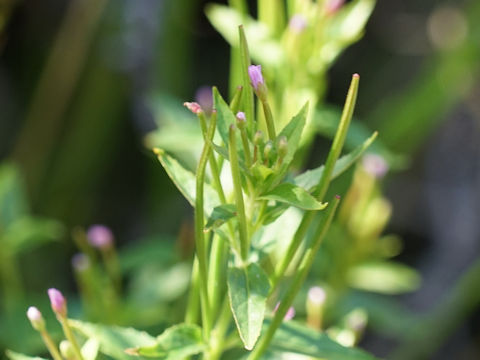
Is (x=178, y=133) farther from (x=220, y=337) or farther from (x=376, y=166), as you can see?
(x=220, y=337)

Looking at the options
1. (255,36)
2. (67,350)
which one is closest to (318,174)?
(67,350)

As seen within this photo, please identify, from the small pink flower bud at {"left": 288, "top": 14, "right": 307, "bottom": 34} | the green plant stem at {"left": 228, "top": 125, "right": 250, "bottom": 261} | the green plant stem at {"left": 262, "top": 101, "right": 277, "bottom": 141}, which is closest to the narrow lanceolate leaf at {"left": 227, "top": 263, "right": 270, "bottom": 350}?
the green plant stem at {"left": 228, "top": 125, "right": 250, "bottom": 261}

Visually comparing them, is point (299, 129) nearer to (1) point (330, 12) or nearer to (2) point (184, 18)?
(1) point (330, 12)

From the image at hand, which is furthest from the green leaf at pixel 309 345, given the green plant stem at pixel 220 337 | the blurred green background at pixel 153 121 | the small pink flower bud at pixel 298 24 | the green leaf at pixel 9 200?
the blurred green background at pixel 153 121

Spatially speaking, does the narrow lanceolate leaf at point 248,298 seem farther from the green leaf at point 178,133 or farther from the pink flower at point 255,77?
the green leaf at point 178,133

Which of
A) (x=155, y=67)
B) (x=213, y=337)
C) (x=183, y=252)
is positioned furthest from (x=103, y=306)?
(x=155, y=67)

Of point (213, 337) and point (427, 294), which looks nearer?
point (213, 337)
